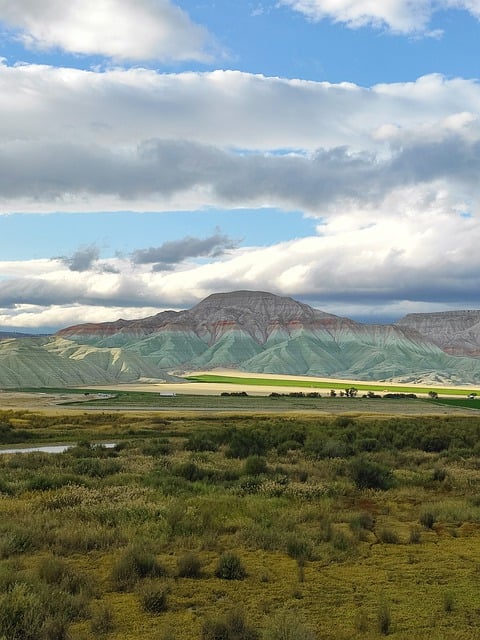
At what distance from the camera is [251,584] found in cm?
1209

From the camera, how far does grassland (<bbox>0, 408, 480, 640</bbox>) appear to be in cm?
987

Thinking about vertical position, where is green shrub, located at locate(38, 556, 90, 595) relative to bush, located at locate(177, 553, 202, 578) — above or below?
above

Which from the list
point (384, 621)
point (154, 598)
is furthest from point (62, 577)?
point (384, 621)

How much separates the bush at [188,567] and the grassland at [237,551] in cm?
2

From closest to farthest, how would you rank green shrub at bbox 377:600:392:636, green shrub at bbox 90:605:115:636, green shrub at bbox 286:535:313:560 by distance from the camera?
green shrub at bbox 90:605:115:636 < green shrub at bbox 377:600:392:636 < green shrub at bbox 286:535:313:560

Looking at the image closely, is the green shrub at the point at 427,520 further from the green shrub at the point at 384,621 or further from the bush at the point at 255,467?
the bush at the point at 255,467

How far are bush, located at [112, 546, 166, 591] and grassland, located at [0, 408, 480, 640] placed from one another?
26 millimetres

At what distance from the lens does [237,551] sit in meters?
14.3

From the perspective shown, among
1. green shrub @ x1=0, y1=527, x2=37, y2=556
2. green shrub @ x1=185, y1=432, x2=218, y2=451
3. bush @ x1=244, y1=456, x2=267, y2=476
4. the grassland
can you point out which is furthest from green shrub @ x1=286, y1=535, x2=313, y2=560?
green shrub @ x1=185, y1=432, x2=218, y2=451

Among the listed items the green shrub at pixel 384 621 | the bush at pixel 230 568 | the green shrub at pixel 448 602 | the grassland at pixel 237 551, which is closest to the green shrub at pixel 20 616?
the grassland at pixel 237 551

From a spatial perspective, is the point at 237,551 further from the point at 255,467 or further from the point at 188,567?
the point at 255,467

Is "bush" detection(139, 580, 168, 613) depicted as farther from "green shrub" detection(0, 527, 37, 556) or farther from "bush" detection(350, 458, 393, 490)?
"bush" detection(350, 458, 393, 490)

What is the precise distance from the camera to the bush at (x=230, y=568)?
40.8ft

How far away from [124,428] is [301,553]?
4354 centimetres
